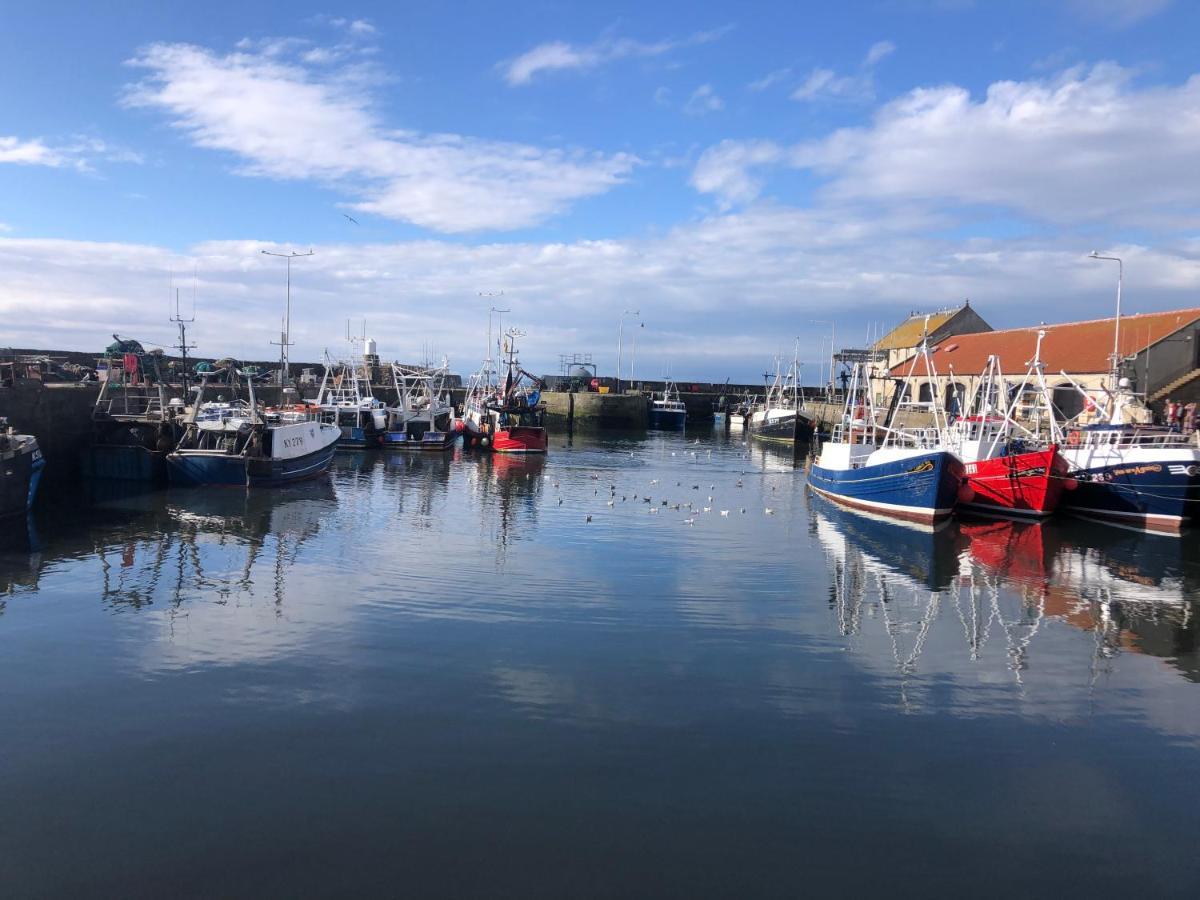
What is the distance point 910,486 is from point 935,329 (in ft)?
166

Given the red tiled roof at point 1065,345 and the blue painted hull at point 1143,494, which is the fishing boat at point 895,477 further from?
the red tiled roof at point 1065,345

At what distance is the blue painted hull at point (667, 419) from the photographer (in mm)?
96375

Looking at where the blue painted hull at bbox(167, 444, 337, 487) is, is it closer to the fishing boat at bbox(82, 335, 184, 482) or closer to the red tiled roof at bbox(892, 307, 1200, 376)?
the fishing boat at bbox(82, 335, 184, 482)

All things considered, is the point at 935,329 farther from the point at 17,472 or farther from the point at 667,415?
the point at 17,472

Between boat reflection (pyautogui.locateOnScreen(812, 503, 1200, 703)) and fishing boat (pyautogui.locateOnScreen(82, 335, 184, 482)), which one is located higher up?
fishing boat (pyautogui.locateOnScreen(82, 335, 184, 482))

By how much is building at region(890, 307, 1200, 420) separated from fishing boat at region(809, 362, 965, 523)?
4420 millimetres

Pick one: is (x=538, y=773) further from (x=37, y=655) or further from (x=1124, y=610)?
(x=1124, y=610)

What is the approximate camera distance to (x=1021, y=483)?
1268 inches

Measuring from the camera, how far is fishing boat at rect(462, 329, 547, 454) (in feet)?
184

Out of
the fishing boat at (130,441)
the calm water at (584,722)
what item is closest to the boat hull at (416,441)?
the fishing boat at (130,441)

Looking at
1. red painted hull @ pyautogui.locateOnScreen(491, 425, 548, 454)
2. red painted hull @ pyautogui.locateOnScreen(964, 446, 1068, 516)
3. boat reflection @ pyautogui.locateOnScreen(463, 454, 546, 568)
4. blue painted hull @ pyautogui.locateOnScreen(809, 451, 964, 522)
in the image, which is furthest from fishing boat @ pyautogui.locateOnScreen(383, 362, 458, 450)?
red painted hull @ pyautogui.locateOnScreen(964, 446, 1068, 516)

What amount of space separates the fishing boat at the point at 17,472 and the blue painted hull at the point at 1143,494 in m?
38.6

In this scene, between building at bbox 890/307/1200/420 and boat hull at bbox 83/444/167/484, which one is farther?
building at bbox 890/307/1200/420

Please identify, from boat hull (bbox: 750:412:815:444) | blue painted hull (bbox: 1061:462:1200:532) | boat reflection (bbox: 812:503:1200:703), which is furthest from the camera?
boat hull (bbox: 750:412:815:444)
